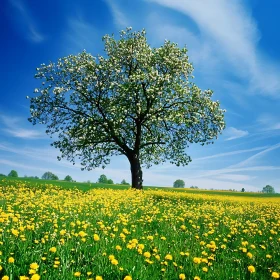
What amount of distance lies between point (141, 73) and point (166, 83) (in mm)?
2360

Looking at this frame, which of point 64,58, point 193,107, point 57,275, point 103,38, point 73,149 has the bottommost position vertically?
point 57,275

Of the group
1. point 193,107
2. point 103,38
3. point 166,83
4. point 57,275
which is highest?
point 103,38

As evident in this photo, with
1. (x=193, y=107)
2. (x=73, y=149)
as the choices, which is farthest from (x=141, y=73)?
(x=73, y=149)

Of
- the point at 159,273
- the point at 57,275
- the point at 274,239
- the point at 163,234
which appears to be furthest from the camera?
the point at 274,239

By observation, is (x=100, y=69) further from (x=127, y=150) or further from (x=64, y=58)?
(x=127, y=150)

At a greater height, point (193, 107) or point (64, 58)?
point (64, 58)

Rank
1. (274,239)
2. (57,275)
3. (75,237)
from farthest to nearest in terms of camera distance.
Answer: (274,239), (75,237), (57,275)

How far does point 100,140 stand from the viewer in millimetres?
27562

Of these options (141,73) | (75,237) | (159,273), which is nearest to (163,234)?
(75,237)

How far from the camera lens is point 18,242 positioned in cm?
614

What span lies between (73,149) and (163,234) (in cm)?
2035

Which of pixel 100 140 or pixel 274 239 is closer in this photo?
pixel 274 239

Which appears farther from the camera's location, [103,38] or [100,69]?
[103,38]

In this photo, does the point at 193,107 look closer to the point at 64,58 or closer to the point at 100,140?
the point at 100,140
